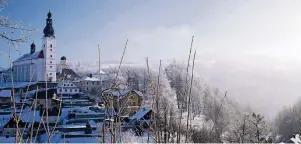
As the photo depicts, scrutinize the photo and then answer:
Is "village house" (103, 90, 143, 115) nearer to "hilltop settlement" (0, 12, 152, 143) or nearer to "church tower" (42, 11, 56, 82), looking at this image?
"hilltop settlement" (0, 12, 152, 143)

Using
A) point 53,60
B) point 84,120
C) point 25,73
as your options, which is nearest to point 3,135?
point 84,120

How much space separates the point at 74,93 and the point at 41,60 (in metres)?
8.75

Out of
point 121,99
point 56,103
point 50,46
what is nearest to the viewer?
point 121,99

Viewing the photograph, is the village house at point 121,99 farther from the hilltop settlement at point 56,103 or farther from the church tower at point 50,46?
the church tower at point 50,46

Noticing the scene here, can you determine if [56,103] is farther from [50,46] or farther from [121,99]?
[121,99]

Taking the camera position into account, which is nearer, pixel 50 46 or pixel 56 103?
pixel 56 103

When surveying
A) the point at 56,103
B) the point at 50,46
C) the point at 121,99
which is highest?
the point at 50,46

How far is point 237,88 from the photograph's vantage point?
222 feet

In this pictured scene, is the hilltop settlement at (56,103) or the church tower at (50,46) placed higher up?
the church tower at (50,46)

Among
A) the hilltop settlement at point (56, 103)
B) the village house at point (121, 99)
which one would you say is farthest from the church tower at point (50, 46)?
the village house at point (121, 99)

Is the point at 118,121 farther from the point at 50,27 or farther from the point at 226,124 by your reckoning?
the point at 50,27

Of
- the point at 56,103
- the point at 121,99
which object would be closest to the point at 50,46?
the point at 56,103

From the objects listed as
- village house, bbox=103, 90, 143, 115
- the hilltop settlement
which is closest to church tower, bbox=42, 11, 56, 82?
the hilltop settlement

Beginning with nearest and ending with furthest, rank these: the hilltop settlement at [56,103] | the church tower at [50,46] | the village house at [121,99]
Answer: the village house at [121,99] → the hilltop settlement at [56,103] → the church tower at [50,46]
